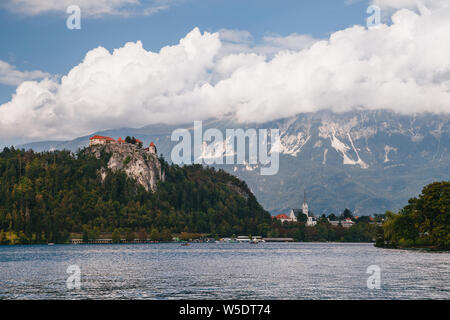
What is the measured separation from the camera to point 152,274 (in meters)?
113

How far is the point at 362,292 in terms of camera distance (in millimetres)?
80062

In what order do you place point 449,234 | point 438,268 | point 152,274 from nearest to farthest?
1. point 152,274
2. point 438,268
3. point 449,234

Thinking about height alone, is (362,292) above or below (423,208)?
below

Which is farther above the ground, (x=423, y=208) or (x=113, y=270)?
(x=423, y=208)

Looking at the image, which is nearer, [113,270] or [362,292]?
[362,292]
